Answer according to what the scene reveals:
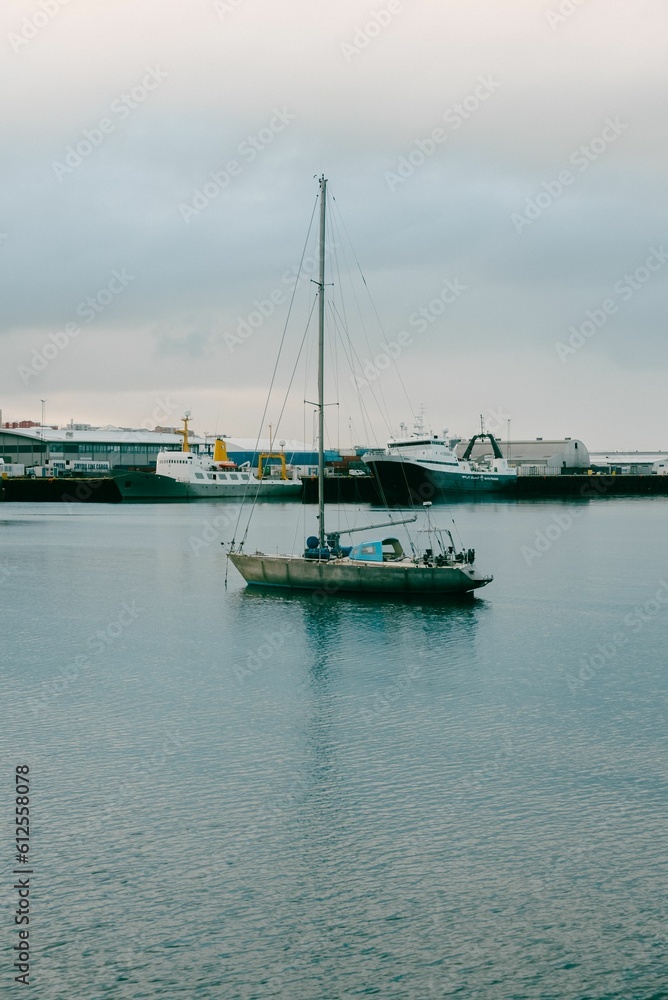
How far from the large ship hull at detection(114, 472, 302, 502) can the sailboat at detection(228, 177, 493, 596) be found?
99505 millimetres

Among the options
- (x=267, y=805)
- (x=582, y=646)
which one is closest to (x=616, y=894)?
(x=267, y=805)

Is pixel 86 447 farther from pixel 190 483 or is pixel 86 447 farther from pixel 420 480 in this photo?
pixel 420 480

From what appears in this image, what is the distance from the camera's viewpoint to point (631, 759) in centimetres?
1852

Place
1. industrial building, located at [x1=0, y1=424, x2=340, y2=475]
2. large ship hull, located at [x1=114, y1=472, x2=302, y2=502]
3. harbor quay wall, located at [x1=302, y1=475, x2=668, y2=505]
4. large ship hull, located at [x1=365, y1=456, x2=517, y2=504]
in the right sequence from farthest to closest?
1. industrial building, located at [x1=0, y1=424, x2=340, y2=475]
2. large ship hull, located at [x1=114, y1=472, x2=302, y2=502]
3. harbor quay wall, located at [x1=302, y1=475, x2=668, y2=505]
4. large ship hull, located at [x1=365, y1=456, x2=517, y2=504]

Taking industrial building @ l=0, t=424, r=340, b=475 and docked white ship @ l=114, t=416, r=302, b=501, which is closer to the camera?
docked white ship @ l=114, t=416, r=302, b=501

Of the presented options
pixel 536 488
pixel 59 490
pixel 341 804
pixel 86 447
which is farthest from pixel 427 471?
pixel 341 804

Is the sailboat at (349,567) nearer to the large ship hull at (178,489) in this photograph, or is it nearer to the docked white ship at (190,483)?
the docked white ship at (190,483)

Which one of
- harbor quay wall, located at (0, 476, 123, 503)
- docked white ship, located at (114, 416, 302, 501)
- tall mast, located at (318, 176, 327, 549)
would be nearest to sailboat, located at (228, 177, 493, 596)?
tall mast, located at (318, 176, 327, 549)

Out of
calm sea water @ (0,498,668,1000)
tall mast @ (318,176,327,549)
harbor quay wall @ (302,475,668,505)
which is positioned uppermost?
tall mast @ (318,176,327,549)

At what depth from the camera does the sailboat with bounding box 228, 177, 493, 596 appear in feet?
128

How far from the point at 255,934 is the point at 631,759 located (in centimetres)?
938

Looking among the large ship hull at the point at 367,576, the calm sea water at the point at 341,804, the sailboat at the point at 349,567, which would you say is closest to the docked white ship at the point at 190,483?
the sailboat at the point at 349,567

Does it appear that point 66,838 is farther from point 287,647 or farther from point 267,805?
point 287,647

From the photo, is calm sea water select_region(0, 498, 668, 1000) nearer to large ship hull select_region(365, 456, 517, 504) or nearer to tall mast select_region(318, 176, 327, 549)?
tall mast select_region(318, 176, 327, 549)
